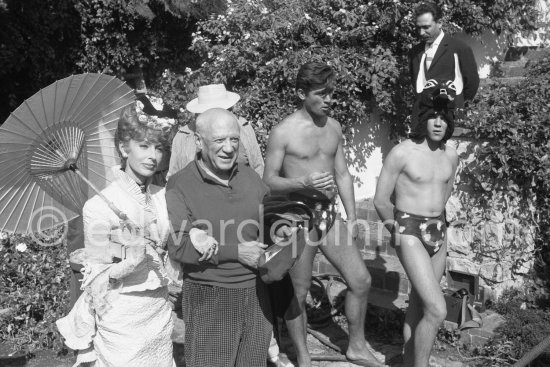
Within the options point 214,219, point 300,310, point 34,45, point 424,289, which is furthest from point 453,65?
point 34,45

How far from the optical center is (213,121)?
3.26 meters

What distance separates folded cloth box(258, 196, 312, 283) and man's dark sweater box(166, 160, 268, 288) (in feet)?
0.26

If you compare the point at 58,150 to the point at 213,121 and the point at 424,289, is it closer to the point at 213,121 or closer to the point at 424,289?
the point at 213,121

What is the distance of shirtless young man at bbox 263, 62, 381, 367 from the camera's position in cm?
449

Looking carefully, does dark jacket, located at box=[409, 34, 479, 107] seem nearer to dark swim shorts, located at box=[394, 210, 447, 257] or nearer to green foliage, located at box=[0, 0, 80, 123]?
dark swim shorts, located at box=[394, 210, 447, 257]

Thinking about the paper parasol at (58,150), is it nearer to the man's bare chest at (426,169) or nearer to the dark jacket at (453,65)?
the man's bare chest at (426,169)

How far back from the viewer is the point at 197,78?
762 centimetres

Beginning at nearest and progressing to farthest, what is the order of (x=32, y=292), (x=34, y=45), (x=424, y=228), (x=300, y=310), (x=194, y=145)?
1. (x=424, y=228)
2. (x=300, y=310)
3. (x=194, y=145)
4. (x=32, y=292)
5. (x=34, y=45)

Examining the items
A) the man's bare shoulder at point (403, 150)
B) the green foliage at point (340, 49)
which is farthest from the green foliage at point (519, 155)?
the man's bare shoulder at point (403, 150)

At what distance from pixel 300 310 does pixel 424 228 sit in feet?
3.19

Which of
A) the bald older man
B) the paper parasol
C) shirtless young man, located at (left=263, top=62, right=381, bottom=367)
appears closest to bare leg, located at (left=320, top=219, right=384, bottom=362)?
shirtless young man, located at (left=263, top=62, right=381, bottom=367)

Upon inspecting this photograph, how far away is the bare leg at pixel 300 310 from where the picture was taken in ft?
14.8

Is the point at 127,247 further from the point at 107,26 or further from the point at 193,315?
the point at 107,26

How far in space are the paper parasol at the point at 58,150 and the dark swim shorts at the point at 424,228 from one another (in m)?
1.80
